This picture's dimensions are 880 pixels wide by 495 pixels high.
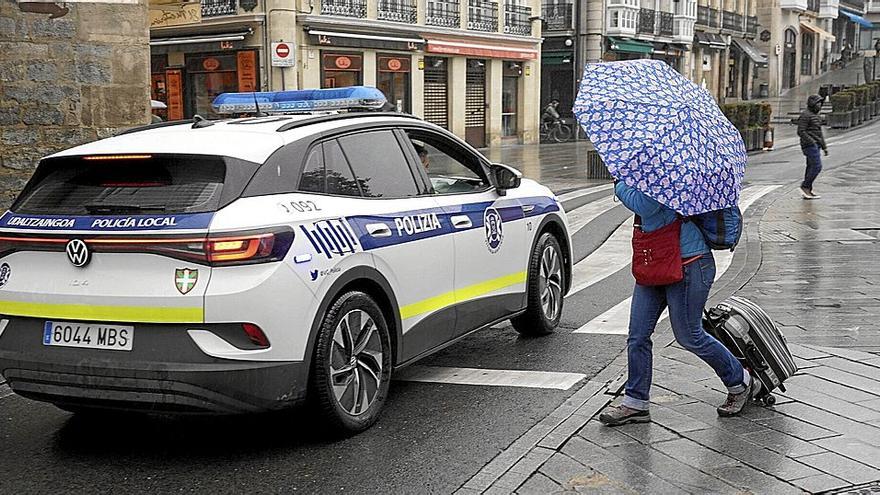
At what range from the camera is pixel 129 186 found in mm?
4961

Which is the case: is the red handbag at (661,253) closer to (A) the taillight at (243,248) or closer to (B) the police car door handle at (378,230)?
(B) the police car door handle at (378,230)

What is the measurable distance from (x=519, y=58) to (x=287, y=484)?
35.9 metres

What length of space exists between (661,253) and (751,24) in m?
67.2

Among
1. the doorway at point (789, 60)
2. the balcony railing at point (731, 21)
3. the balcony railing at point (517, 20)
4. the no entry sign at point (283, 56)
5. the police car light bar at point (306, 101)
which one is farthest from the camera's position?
the doorway at point (789, 60)

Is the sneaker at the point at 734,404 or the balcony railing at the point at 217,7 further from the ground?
the balcony railing at the point at 217,7

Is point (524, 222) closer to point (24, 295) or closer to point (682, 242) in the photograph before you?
point (682, 242)

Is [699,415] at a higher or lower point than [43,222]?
lower

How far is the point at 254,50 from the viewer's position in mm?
29047

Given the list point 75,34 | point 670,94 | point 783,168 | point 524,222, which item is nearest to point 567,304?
point 524,222

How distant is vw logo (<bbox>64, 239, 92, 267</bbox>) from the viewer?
188 inches

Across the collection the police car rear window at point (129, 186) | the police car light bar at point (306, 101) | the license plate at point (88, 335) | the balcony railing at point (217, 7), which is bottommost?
the license plate at point (88, 335)

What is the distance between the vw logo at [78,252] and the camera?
4.78m

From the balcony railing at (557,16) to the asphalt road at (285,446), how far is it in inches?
1601

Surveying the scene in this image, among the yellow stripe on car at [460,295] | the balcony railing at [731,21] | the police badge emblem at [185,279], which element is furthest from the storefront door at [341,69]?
the balcony railing at [731,21]
